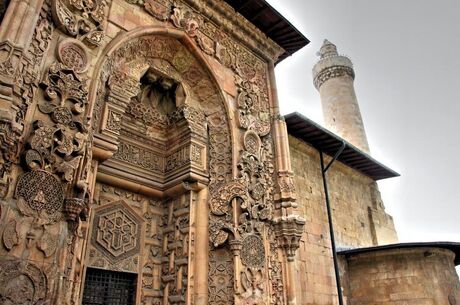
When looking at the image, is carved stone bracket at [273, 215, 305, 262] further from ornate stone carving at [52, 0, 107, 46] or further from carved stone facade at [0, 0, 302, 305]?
ornate stone carving at [52, 0, 107, 46]

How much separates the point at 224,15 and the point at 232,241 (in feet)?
16.2

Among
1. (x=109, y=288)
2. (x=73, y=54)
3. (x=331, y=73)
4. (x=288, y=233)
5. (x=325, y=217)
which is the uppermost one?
(x=331, y=73)

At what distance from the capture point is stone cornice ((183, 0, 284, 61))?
747 cm

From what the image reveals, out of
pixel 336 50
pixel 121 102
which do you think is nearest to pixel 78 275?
pixel 121 102

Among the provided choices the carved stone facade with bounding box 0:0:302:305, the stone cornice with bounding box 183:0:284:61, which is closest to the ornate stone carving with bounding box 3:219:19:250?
the carved stone facade with bounding box 0:0:302:305

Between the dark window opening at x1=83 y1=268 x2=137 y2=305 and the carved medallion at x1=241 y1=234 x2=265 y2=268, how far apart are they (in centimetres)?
195

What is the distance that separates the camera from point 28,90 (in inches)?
160

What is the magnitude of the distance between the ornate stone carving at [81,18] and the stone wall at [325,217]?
5.82 metres

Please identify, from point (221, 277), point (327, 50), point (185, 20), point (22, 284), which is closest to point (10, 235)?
point (22, 284)

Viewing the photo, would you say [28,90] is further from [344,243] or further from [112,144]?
[344,243]

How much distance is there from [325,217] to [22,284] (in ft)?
28.3

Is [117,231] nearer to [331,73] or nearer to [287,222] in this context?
[287,222]

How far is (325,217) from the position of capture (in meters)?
10.5

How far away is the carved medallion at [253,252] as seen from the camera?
6.08 metres
